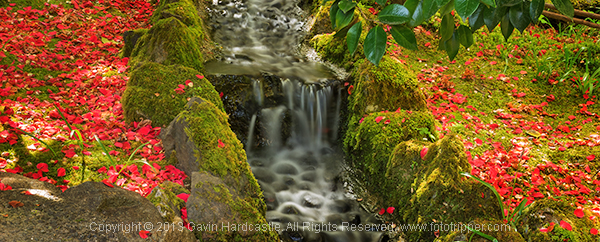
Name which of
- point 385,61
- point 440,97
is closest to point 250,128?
point 385,61

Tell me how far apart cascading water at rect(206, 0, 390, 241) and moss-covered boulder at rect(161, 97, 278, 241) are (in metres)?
0.96

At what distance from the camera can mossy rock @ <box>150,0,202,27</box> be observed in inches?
261

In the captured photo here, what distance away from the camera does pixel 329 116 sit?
19.9ft

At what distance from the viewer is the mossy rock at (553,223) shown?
2938 millimetres

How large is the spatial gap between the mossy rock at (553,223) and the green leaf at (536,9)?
2.53 m

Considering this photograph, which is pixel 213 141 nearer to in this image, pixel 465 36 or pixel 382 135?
pixel 382 135

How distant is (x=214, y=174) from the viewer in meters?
3.54

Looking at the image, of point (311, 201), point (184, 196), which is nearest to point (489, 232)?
point (311, 201)

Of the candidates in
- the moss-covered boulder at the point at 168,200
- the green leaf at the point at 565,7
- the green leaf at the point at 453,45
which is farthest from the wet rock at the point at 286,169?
the green leaf at the point at 565,7

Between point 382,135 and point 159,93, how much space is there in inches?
117

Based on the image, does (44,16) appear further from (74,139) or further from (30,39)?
(74,139)

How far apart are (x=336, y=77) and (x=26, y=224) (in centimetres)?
497

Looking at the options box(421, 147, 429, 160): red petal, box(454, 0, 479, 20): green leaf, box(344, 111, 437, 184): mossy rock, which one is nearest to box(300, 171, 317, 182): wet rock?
box(344, 111, 437, 184): mossy rock

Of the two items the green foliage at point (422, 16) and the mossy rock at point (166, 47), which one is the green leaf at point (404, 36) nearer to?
the green foliage at point (422, 16)
